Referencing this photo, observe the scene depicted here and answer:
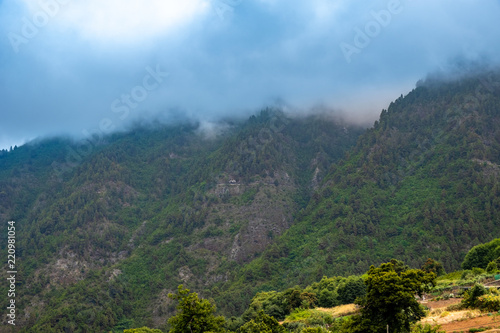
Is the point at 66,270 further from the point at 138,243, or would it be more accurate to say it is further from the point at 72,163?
the point at 72,163

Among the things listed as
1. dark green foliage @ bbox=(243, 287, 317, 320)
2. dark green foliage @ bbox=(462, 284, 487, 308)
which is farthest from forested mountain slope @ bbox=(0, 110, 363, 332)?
dark green foliage @ bbox=(462, 284, 487, 308)

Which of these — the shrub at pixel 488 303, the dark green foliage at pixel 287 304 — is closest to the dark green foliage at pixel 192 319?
the shrub at pixel 488 303

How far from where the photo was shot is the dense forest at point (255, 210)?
320ft

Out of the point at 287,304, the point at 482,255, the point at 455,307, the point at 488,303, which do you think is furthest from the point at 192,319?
the point at 482,255

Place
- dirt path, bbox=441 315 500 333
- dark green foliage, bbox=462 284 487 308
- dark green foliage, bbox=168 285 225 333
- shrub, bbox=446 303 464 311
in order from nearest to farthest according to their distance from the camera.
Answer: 1. dirt path, bbox=441 315 500 333
2. dark green foliage, bbox=168 285 225 333
3. dark green foliage, bbox=462 284 487 308
4. shrub, bbox=446 303 464 311

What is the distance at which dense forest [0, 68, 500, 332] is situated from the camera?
3841 inches

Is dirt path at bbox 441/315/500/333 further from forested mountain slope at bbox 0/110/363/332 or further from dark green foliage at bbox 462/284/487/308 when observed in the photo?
forested mountain slope at bbox 0/110/363/332

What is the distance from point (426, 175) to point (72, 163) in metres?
137

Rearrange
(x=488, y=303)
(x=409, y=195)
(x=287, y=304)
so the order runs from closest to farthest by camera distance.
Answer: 1. (x=488, y=303)
2. (x=287, y=304)
3. (x=409, y=195)

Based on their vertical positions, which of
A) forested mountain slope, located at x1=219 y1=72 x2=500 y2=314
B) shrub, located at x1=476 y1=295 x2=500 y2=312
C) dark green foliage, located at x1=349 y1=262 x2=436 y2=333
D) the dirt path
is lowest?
the dirt path

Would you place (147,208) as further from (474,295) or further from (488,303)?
(488,303)

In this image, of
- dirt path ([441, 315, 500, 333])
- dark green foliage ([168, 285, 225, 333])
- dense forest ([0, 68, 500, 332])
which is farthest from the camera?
dense forest ([0, 68, 500, 332])

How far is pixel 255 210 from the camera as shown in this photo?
5103 inches

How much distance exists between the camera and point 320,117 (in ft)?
552
